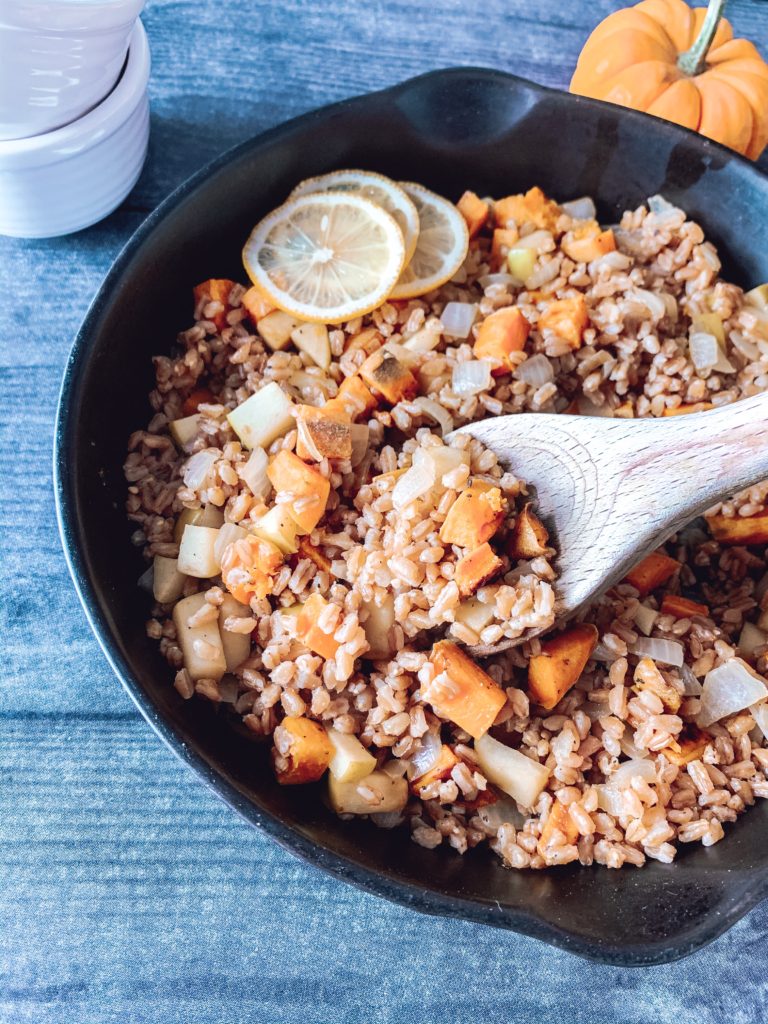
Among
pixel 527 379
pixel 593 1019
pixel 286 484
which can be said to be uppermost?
pixel 527 379

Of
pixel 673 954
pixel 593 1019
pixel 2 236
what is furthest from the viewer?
pixel 2 236

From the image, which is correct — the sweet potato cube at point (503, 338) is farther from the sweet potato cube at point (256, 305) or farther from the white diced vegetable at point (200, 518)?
the white diced vegetable at point (200, 518)

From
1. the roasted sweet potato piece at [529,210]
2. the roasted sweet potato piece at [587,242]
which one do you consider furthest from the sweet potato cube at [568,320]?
the roasted sweet potato piece at [529,210]

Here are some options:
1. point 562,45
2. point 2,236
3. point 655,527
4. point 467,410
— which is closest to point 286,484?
point 467,410

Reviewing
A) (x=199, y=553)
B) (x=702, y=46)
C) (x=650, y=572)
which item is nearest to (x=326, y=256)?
(x=199, y=553)

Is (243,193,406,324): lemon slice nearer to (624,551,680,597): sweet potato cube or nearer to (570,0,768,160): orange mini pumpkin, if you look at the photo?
(624,551,680,597): sweet potato cube

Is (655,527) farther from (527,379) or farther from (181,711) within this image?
(181,711)

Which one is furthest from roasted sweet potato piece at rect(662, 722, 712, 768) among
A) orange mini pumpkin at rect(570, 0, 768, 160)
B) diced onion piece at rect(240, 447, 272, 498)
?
orange mini pumpkin at rect(570, 0, 768, 160)
